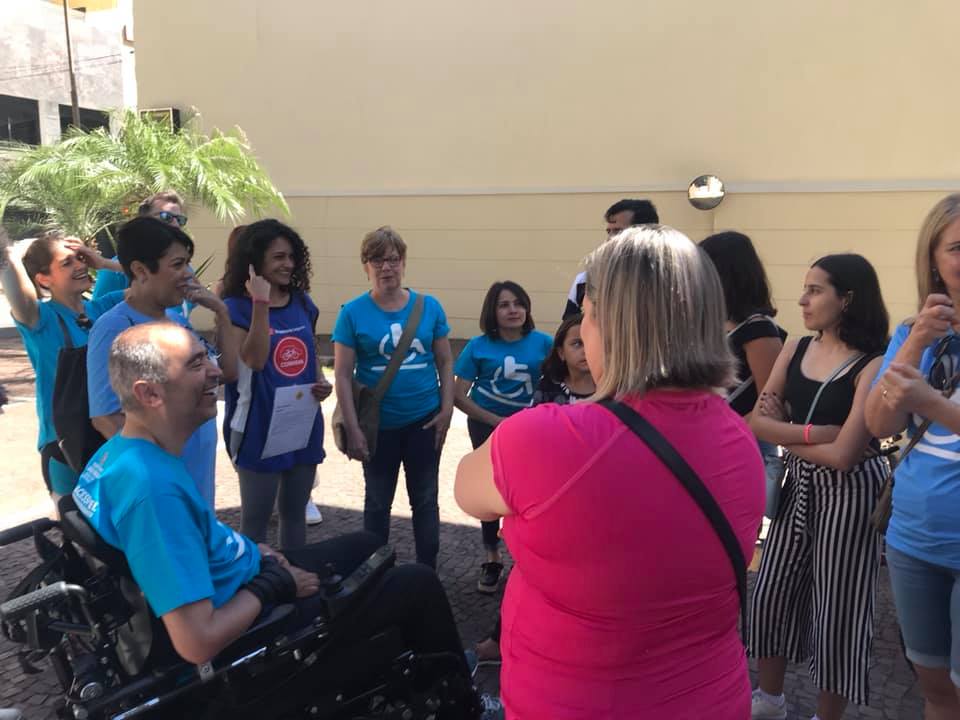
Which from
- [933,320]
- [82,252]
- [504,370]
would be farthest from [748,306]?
[82,252]

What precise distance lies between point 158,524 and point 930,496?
215 centimetres

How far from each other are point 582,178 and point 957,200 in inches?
355

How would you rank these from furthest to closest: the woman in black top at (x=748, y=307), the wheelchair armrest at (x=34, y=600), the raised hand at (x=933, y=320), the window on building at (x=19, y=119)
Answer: the window on building at (x=19, y=119) < the woman in black top at (x=748, y=307) < the raised hand at (x=933, y=320) < the wheelchair armrest at (x=34, y=600)

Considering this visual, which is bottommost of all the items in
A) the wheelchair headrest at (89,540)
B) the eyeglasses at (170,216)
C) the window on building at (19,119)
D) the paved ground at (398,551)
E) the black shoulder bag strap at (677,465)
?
the paved ground at (398,551)

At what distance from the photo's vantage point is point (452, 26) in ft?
37.4

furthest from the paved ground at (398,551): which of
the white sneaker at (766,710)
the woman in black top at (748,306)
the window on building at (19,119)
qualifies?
the window on building at (19,119)

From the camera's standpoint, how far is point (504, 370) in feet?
12.8

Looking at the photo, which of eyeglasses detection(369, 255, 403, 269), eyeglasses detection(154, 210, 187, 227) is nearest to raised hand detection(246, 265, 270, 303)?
eyeglasses detection(369, 255, 403, 269)

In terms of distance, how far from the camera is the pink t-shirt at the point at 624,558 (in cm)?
139

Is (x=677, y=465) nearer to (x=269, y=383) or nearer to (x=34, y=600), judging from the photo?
(x=34, y=600)

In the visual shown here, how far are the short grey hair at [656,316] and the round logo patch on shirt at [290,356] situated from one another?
241 centimetres

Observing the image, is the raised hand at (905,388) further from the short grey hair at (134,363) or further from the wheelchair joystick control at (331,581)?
the short grey hair at (134,363)

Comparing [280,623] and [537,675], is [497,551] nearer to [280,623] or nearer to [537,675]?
[280,623]

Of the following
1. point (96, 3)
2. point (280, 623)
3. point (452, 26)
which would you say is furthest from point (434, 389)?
point (96, 3)
